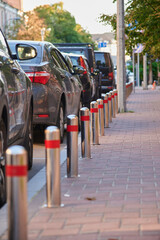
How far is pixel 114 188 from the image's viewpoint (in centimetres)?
723

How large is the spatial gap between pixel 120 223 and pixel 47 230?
626 millimetres

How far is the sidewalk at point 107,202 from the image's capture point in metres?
5.23

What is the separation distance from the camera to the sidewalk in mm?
5227

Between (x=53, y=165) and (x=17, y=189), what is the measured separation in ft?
5.62

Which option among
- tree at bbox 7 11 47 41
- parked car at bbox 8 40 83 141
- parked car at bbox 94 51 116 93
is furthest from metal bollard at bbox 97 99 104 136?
tree at bbox 7 11 47 41

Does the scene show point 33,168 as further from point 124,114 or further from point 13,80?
point 124,114

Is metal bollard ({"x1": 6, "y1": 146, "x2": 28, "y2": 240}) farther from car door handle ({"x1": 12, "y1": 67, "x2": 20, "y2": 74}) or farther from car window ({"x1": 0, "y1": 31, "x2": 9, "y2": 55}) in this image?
car window ({"x1": 0, "y1": 31, "x2": 9, "y2": 55})

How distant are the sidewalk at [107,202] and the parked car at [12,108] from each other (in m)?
0.62

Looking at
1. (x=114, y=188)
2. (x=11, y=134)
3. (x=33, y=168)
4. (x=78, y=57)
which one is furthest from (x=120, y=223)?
(x=78, y=57)

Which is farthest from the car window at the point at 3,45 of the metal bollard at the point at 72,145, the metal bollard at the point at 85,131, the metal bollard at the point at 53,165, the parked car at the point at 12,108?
the metal bollard at the point at 53,165

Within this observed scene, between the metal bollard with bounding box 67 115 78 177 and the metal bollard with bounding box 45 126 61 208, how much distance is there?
5.74ft

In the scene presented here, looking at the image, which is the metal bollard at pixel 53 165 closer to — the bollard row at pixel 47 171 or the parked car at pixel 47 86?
the bollard row at pixel 47 171

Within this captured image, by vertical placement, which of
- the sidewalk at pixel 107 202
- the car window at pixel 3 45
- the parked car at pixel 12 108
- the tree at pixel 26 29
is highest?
the tree at pixel 26 29

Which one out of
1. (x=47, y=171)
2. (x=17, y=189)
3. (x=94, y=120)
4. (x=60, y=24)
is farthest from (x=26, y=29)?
(x=17, y=189)
